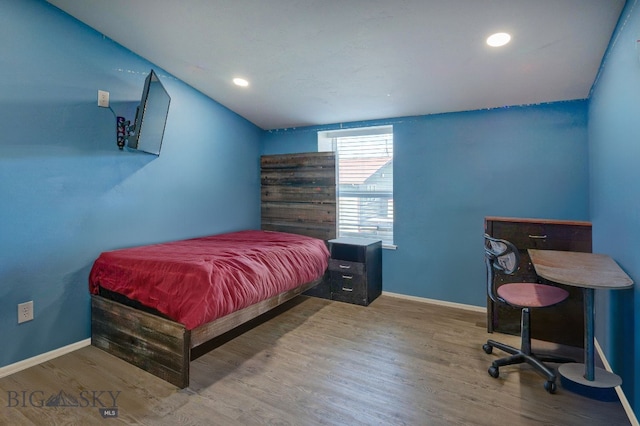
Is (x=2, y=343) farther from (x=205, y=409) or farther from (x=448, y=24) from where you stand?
(x=448, y=24)

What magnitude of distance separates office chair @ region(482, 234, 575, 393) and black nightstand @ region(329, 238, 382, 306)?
1425 millimetres

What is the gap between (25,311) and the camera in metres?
2.33

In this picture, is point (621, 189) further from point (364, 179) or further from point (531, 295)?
point (364, 179)

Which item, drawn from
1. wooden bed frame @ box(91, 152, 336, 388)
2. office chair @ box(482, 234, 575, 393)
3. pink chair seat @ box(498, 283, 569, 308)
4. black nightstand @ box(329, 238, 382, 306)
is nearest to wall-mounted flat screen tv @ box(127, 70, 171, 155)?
wooden bed frame @ box(91, 152, 336, 388)

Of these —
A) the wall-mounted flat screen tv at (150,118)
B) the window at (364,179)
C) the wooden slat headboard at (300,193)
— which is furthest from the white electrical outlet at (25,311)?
the window at (364,179)

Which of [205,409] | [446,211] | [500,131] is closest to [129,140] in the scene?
[205,409]

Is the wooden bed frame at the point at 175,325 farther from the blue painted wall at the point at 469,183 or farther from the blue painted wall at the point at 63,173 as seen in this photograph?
the blue painted wall at the point at 469,183

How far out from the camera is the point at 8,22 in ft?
7.31

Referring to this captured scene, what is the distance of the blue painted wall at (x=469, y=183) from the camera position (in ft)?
9.85

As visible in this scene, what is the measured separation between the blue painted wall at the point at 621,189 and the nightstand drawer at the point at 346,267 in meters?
1.99

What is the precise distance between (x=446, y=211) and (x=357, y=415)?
236cm

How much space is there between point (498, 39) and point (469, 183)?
1.50 metres

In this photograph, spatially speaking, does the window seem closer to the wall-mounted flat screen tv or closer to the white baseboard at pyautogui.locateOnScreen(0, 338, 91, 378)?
the wall-mounted flat screen tv

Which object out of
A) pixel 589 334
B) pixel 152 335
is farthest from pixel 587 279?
pixel 152 335
